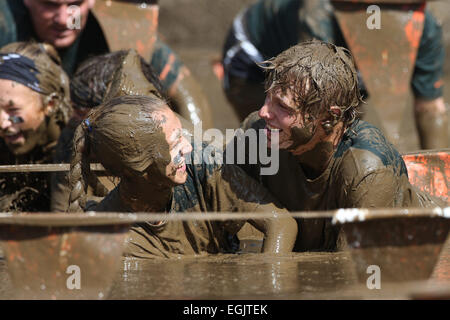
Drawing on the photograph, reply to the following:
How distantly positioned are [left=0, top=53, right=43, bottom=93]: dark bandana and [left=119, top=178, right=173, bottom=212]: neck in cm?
110

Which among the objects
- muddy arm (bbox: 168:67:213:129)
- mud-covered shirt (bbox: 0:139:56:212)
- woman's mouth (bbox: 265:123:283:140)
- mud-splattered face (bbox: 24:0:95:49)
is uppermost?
mud-splattered face (bbox: 24:0:95:49)

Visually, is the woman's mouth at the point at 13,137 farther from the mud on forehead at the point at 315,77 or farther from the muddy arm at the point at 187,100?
the mud on forehead at the point at 315,77

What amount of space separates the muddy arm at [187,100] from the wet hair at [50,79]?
792 millimetres

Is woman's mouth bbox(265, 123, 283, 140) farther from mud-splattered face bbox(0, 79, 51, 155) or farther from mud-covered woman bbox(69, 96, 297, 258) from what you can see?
mud-splattered face bbox(0, 79, 51, 155)

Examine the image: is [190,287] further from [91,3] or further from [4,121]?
[91,3]

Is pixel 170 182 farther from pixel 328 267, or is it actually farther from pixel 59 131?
pixel 59 131

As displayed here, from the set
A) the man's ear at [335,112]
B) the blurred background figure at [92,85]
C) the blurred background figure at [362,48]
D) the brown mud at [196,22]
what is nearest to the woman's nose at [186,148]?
the man's ear at [335,112]

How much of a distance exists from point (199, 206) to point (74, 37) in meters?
1.76

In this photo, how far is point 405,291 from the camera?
6.98 ft

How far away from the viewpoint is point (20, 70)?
3.74 metres

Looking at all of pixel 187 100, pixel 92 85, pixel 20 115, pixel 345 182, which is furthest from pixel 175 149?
pixel 187 100

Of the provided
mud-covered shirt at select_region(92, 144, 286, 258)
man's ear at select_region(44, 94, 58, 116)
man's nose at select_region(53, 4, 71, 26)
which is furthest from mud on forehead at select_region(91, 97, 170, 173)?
man's nose at select_region(53, 4, 71, 26)

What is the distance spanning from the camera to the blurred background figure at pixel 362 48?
14.9 ft

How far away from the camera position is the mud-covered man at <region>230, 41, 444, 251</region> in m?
2.73
